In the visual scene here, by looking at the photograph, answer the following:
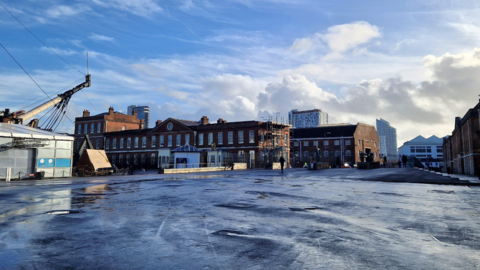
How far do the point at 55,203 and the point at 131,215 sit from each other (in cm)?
373

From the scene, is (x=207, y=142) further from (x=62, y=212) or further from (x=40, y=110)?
(x=62, y=212)

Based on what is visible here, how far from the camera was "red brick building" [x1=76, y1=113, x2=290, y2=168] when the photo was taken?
186ft

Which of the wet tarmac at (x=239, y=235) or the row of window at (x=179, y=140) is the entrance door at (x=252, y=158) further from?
the wet tarmac at (x=239, y=235)

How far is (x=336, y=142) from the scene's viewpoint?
81500mm

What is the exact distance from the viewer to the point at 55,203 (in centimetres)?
1045

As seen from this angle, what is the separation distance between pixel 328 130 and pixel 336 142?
406 centimetres

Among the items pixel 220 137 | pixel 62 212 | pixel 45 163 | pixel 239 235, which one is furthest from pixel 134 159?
pixel 239 235

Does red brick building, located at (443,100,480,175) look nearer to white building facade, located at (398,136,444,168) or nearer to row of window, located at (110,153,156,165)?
row of window, located at (110,153,156,165)

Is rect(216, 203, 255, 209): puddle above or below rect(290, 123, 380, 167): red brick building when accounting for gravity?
below

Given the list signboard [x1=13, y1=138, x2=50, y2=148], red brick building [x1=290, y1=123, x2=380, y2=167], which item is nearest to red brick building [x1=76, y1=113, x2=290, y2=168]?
red brick building [x1=290, y1=123, x2=380, y2=167]

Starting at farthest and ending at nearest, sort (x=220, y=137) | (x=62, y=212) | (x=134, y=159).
→ (x=134, y=159) < (x=220, y=137) < (x=62, y=212)

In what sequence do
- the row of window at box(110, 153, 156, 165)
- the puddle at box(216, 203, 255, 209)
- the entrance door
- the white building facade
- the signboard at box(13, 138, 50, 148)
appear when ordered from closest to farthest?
the puddle at box(216, 203, 255, 209)
the signboard at box(13, 138, 50, 148)
the entrance door
the row of window at box(110, 153, 156, 165)
the white building facade

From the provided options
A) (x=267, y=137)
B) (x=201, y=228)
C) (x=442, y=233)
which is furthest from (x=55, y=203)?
(x=267, y=137)

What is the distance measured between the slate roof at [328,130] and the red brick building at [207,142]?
22.5 meters
